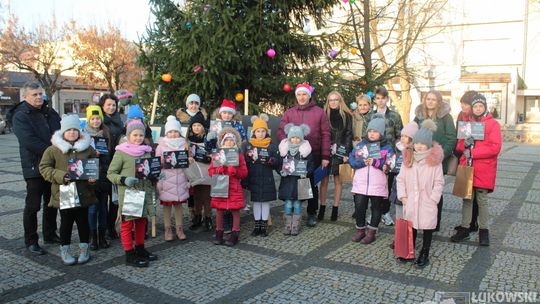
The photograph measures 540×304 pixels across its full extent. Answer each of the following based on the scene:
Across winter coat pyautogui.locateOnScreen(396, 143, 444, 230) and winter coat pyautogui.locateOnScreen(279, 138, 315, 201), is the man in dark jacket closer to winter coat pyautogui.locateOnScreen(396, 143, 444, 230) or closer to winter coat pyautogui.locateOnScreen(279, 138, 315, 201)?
winter coat pyautogui.locateOnScreen(279, 138, 315, 201)

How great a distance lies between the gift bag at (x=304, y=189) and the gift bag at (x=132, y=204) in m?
2.16

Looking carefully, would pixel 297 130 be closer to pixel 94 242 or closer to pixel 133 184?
pixel 133 184

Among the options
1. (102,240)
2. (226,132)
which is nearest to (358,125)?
(226,132)

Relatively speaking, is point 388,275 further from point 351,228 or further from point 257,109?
point 257,109

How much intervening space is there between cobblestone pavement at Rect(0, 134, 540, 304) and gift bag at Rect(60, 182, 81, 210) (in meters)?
0.71

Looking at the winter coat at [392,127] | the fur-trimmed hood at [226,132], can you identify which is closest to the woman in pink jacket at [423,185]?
the winter coat at [392,127]

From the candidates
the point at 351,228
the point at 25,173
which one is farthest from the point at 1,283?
the point at 351,228

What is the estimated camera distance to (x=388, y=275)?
4645 millimetres

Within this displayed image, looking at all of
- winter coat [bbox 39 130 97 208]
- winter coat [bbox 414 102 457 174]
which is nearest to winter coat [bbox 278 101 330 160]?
winter coat [bbox 414 102 457 174]

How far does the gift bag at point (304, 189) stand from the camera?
6.06m

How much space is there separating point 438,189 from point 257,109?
180 inches

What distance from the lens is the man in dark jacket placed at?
523cm

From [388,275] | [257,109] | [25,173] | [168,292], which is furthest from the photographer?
[257,109]

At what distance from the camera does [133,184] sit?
481cm
